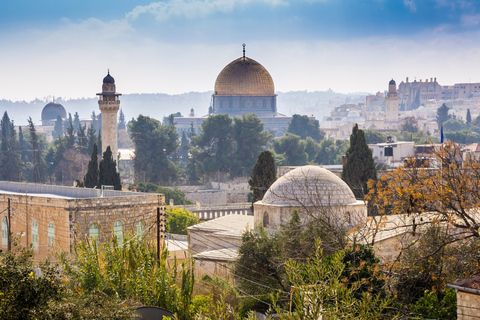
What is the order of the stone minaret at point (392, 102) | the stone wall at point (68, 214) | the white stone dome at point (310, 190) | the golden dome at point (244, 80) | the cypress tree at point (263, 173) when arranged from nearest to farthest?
1. the white stone dome at point (310, 190)
2. the stone wall at point (68, 214)
3. the cypress tree at point (263, 173)
4. the golden dome at point (244, 80)
5. the stone minaret at point (392, 102)

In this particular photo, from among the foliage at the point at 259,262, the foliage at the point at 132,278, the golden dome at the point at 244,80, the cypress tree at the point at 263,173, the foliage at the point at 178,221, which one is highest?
the golden dome at the point at 244,80

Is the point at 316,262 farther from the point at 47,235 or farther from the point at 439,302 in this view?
the point at 47,235

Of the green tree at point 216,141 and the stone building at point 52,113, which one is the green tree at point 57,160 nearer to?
the green tree at point 216,141

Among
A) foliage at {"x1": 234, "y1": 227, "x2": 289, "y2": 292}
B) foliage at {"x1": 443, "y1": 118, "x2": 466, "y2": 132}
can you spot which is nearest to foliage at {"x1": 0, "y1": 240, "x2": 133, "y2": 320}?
foliage at {"x1": 234, "y1": 227, "x2": 289, "y2": 292}

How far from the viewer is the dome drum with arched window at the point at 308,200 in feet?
65.4

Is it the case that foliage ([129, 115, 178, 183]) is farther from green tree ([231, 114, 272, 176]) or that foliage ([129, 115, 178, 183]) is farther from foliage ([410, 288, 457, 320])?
foliage ([410, 288, 457, 320])

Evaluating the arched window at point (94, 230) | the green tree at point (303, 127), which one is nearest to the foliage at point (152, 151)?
the green tree at point (303, 127)

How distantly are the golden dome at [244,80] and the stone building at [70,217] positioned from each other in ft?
184

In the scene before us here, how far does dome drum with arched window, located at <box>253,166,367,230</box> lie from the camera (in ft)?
65.4

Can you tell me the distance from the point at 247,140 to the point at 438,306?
44.9m

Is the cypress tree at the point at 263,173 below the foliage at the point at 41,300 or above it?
above

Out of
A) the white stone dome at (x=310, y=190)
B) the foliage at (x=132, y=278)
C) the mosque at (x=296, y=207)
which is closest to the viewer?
the foliage at (x=132, y=278)

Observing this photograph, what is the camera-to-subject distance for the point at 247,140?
57344 millimetres

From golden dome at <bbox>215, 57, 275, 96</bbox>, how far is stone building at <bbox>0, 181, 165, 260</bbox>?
184 ft
